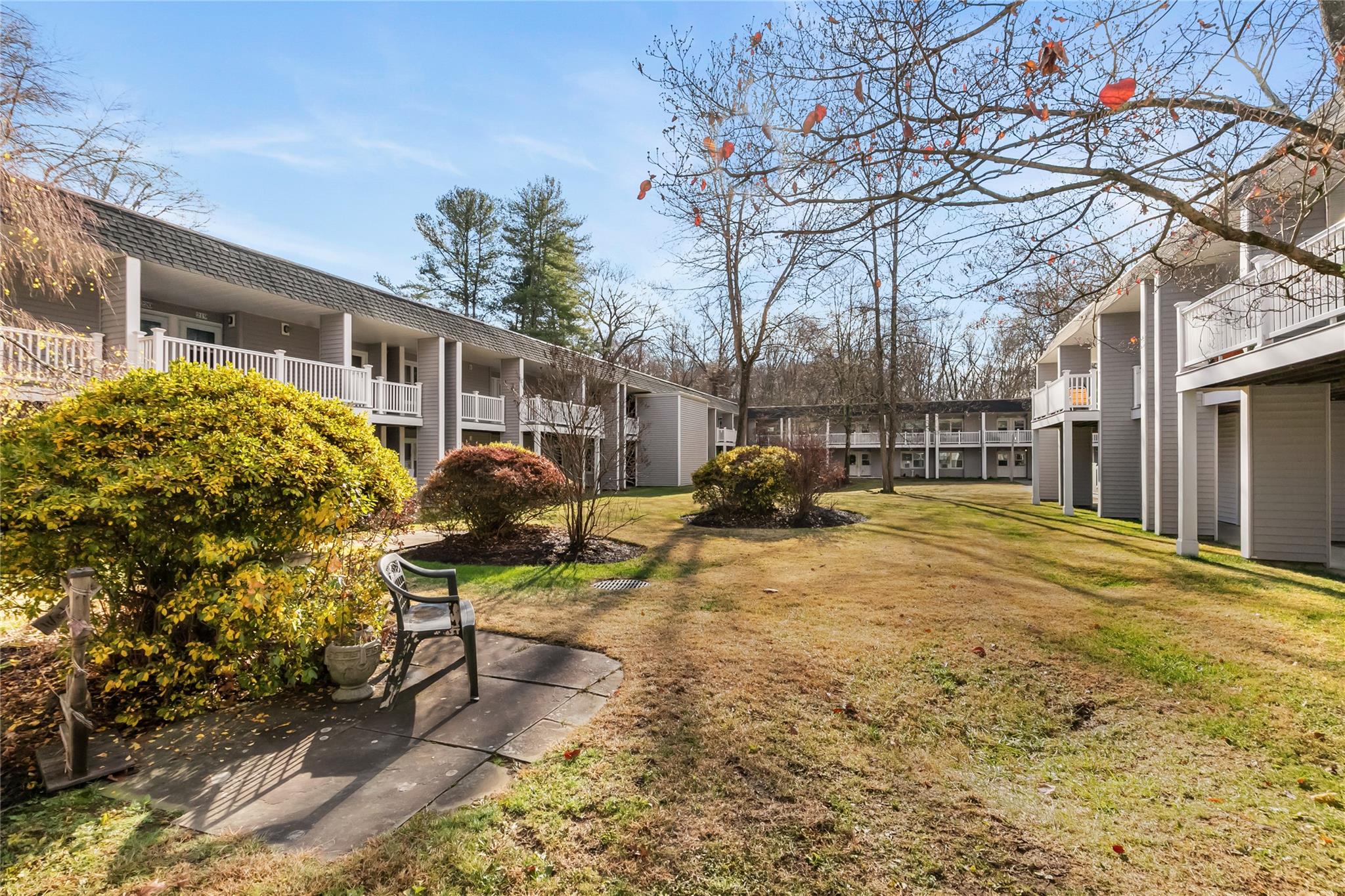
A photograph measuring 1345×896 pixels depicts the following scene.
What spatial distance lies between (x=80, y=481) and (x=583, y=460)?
6.50 m

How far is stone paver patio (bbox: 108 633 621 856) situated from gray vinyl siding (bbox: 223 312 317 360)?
12.5 meters

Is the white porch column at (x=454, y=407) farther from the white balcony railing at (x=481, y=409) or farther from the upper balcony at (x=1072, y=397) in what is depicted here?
the upper balcony at (x=1072, y=397)

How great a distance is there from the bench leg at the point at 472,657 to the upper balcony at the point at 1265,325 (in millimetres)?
6389

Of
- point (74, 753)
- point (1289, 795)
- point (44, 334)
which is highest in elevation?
point (44, 334)

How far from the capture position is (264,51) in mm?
5793

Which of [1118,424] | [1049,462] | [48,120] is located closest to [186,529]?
[48,120]

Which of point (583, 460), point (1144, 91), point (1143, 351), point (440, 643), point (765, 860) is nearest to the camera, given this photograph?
point (765, 860)

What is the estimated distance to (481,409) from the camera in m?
19.5

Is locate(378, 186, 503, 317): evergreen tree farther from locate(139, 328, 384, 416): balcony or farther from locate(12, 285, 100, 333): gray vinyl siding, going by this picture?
locate(12, 285, 100, 333): gray vinyl siding

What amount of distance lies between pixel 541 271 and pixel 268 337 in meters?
20.9

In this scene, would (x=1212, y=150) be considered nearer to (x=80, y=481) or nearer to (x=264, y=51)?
(x=80, y=481)

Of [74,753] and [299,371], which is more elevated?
[299,371]

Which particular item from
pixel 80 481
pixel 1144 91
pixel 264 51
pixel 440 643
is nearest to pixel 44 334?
pixel 264 51

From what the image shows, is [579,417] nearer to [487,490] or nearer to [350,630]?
[487,490]
